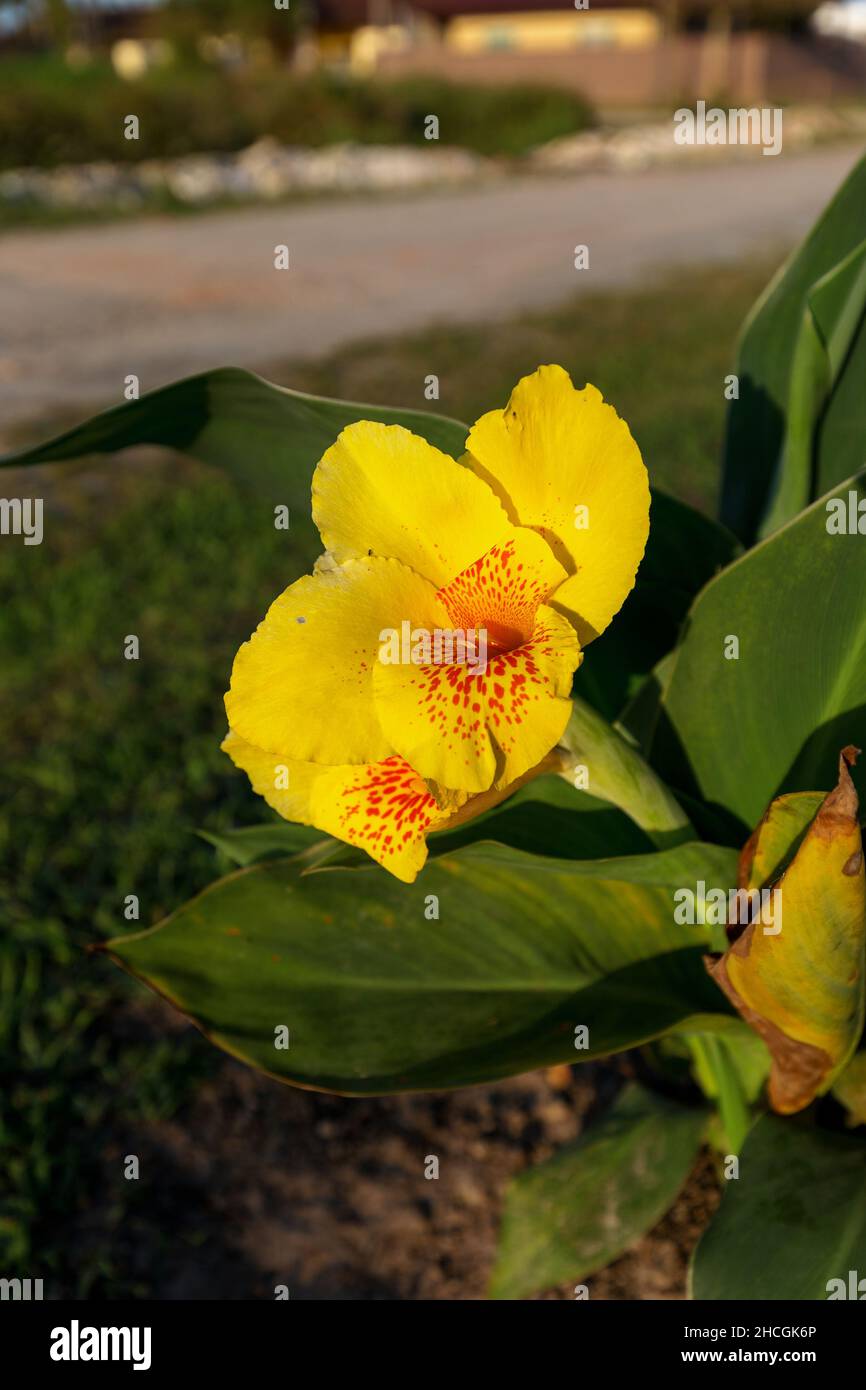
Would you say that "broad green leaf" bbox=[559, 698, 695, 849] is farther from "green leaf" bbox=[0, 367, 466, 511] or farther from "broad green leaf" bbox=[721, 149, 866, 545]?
"broad green leaf" bbox=[721, 149, 866, 545]

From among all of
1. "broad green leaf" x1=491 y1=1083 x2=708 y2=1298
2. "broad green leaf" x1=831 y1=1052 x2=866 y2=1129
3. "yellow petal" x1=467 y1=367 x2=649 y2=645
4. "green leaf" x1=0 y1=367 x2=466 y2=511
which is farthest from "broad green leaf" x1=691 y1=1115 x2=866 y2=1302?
"green leaf" x1=0 y1=367 x2=466 y2=511

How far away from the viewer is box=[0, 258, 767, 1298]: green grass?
1.57 metres

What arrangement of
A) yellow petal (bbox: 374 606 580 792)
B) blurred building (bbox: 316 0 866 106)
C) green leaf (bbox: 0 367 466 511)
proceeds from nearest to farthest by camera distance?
yellow petal (bbox: 374 606 580 792) < green leaf (bbox: 0 367 466 511) < blurred building (bbox: 316 0 866 106)

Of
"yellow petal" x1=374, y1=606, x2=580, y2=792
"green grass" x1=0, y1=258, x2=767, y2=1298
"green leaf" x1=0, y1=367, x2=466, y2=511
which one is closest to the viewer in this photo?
"yellow petal" x1=374, y1=606, x2=580, y2=792

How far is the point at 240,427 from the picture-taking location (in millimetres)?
1053

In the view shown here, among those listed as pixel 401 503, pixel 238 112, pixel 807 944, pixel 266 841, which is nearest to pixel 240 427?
pixel 401 503

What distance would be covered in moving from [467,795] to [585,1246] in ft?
2.27

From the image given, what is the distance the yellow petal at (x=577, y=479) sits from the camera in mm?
789

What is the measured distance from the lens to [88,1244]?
1.47 metres

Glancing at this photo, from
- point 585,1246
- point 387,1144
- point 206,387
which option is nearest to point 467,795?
point 206,387

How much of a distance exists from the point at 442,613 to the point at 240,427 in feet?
A: 1.06

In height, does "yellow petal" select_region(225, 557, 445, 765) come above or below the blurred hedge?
below

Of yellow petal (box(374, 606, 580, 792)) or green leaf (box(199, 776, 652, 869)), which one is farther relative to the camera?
green leaf (box(199, 776, 652, 869))
